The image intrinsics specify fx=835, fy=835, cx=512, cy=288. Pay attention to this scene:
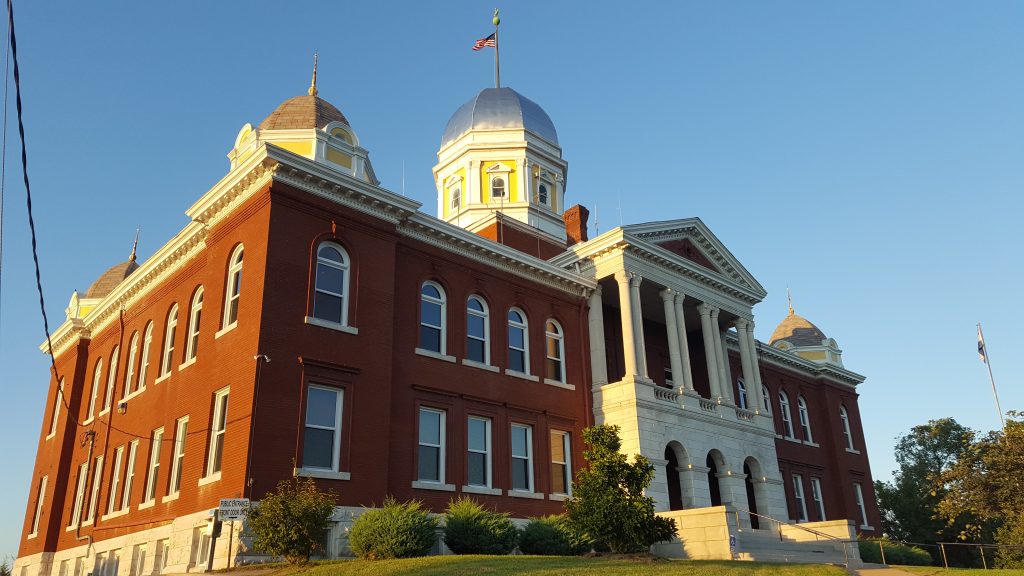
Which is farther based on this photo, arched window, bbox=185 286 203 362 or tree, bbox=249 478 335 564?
arched window, bbox=185 286 203 362

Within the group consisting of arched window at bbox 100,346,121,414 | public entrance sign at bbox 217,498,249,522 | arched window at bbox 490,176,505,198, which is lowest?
public entrance sign at bbox 217,498,249,522

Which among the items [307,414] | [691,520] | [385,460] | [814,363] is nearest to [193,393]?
[307,414]

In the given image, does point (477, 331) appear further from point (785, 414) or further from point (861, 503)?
point (861, 503)

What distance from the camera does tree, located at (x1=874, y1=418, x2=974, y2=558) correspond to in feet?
193

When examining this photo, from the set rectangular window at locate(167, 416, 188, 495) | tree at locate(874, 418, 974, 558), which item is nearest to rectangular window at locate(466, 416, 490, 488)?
rectangular window at locate(167, 416, 188, 495)

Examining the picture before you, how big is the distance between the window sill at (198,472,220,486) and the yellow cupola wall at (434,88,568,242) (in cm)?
2191

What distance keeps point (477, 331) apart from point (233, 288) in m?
8.20

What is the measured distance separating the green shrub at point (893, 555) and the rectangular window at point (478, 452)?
52.4 ft

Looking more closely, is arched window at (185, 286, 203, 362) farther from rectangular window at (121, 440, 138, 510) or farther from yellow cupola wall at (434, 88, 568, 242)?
yellow cupola wall at (434, 88, 568, 242)

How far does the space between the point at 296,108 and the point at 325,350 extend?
9.97m

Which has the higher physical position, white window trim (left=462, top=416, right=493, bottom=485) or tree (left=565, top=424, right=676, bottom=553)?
white window trim (left=462, top=416, right=493, bottom=485)

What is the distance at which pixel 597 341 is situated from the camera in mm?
32250

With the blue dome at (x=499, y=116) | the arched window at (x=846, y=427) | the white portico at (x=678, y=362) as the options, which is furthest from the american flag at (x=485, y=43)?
the arched window at (x=846, y=427)

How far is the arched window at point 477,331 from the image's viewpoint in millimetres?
28031
